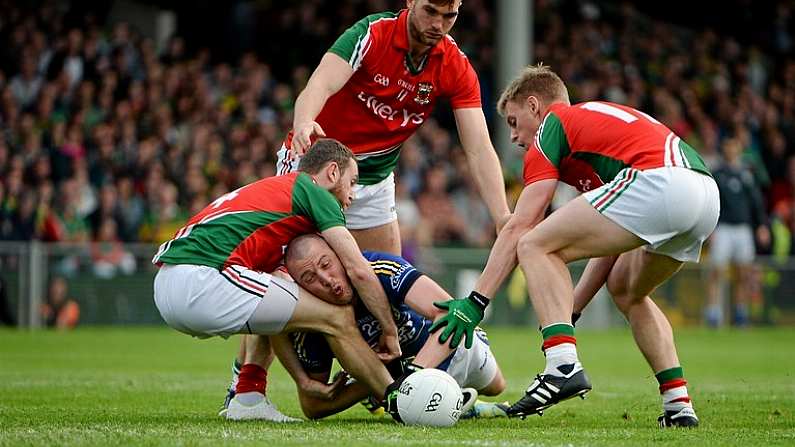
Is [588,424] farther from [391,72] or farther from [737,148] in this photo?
[737,148]

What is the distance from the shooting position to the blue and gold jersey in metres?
7.30

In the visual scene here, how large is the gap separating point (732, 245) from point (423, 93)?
42.2 feet

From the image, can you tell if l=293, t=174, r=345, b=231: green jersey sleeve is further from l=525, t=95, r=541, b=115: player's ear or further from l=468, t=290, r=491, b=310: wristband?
l=525, t=95, r=541, b=115: player's ear

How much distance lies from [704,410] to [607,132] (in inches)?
89.0

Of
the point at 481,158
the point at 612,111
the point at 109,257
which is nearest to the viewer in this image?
the point at 612,111

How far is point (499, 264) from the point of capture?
7.28 m

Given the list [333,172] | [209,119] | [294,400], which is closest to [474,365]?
[333,172]

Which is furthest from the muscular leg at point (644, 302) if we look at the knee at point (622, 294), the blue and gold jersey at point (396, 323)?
the blue and gold jersey at point (396, 323)

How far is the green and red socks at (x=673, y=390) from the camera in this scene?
7.33m

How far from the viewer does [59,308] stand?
1789 cm

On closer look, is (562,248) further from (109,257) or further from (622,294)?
(109,257)

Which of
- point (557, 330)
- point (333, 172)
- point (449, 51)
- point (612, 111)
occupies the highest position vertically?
point (449, 51)

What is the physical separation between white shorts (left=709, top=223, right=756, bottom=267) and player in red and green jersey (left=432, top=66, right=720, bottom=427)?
43.8ft

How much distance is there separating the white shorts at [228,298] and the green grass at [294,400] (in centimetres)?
55
